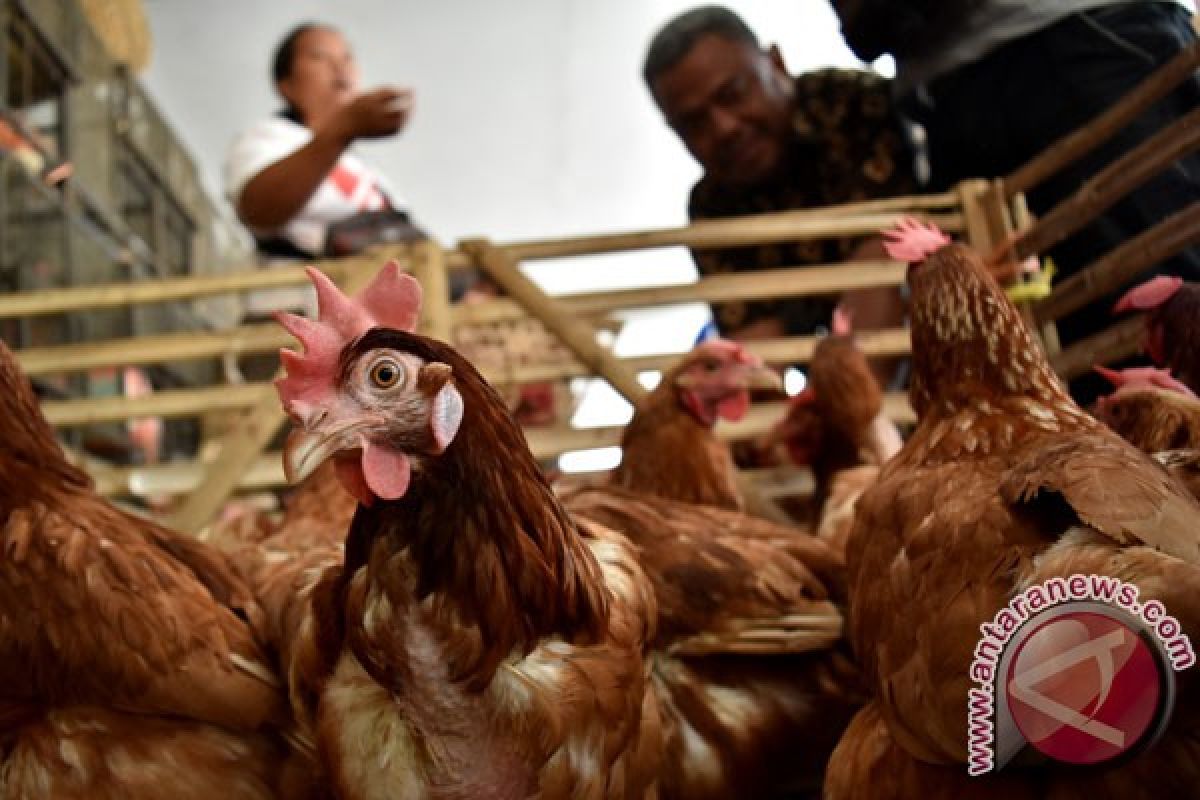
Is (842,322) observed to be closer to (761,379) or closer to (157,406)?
(761,379)

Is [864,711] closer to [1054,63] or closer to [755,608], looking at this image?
[755,608]

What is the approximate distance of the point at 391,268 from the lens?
3.62 ft

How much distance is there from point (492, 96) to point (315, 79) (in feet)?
10.2

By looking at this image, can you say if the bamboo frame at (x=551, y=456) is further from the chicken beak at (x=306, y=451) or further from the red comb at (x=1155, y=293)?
the chicken beak at (x=306, y=451)

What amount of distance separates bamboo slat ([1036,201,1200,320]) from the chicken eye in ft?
4.76

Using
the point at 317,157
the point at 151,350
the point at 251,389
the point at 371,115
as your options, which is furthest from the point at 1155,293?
the point at 151,350

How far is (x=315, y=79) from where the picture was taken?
3.28m

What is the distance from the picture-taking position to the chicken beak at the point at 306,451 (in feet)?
2.88

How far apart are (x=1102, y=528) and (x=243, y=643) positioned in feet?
3.35

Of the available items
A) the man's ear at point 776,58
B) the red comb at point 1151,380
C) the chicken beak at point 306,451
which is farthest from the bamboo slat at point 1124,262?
the chicken beak at point 306,451

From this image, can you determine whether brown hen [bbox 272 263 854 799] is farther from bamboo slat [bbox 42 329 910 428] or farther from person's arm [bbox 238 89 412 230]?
person's arm [bbox 238 89 412 230]

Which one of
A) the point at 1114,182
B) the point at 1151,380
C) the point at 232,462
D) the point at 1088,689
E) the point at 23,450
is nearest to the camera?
the point at 1088,689

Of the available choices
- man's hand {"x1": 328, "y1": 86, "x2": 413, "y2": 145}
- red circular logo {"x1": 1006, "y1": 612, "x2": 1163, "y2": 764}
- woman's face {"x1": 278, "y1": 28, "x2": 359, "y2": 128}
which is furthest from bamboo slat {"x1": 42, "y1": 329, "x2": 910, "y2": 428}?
red circular logo {"x1": 1006, "y1": 612, "x2": 1163, "y2": 764}

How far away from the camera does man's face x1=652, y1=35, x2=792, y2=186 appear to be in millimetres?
2785
